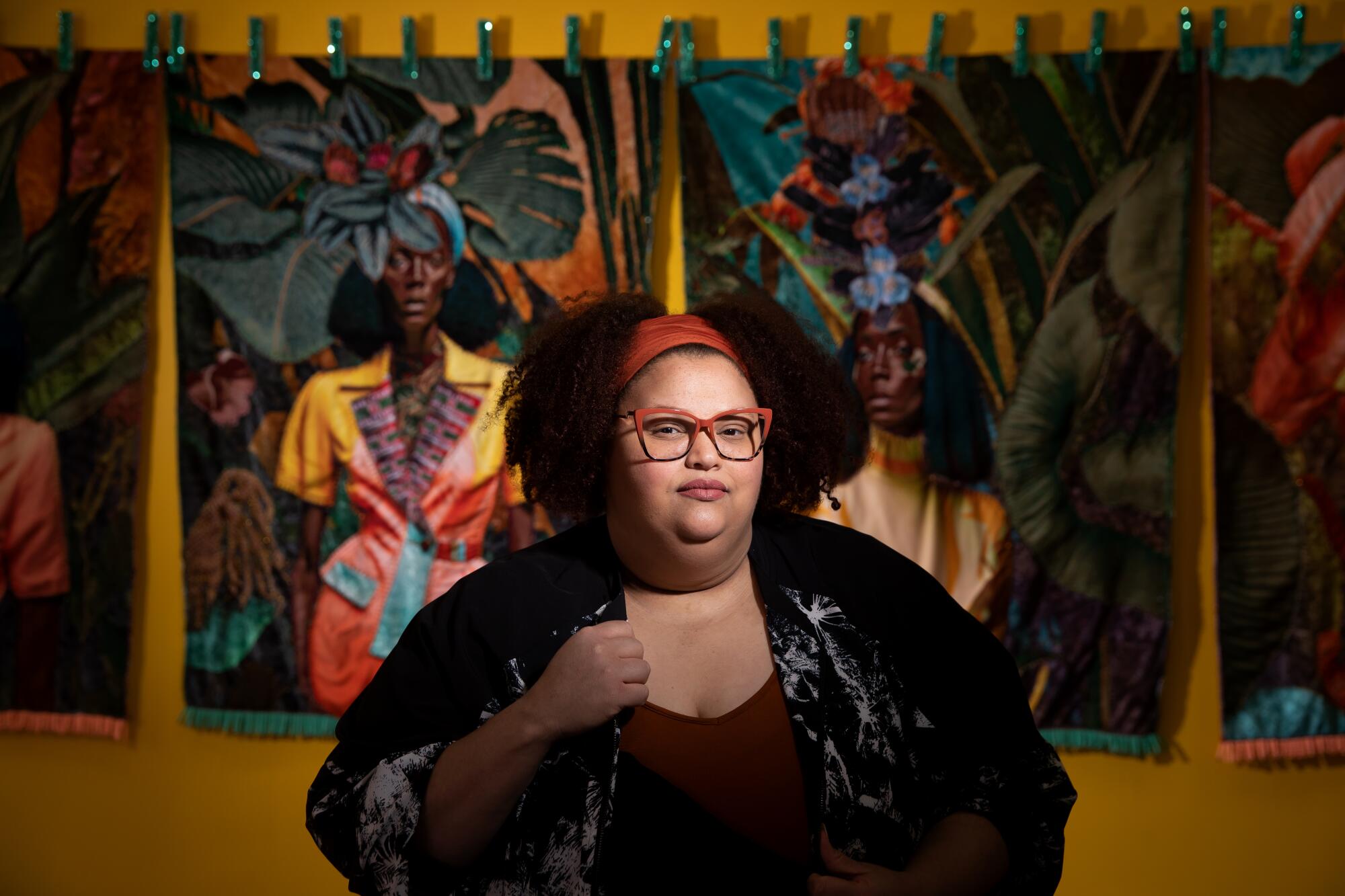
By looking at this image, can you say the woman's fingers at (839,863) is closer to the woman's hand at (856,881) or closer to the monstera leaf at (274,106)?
the woman's hand at (856,881)

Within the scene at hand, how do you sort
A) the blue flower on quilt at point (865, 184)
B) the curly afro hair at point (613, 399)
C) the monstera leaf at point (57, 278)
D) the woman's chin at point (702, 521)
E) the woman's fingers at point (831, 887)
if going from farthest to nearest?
1. the monstera leaf at point (57, 278)
2. the blue flower on quilt at point (865, 184)
3. the curly afro hair at point (613, 399)
4. the woman's chin at point (702, 521)
5. the woman's fingers at point (831, 887)

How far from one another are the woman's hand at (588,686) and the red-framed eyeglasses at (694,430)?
232 mm

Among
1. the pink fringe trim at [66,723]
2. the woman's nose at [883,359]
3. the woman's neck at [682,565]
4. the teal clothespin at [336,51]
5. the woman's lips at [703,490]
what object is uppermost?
the teal clothespin at [336,51]

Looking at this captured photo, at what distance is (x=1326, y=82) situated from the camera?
8.64 feet

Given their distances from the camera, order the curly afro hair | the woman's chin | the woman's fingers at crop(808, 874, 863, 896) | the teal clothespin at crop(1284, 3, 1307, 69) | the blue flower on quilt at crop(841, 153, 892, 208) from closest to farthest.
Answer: the woman's fingers at crop(808, 874, 863, 896)
the woman's chin
the curly afro hair
the teal clothespin at crop(1284, 3, 1307, 69)
the blue flower on quilt at crop(841, 153, 892, 208)

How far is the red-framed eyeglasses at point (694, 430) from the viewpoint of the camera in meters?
1.38

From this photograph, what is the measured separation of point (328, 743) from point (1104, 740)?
1827 millimetres

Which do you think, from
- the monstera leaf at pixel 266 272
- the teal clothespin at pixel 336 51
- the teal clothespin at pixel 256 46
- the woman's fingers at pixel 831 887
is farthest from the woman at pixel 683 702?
the teal clothespin at pixel 256 46

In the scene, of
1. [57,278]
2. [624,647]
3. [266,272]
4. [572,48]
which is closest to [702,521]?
[624,647]

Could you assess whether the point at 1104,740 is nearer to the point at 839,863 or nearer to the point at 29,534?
the point at 839,863

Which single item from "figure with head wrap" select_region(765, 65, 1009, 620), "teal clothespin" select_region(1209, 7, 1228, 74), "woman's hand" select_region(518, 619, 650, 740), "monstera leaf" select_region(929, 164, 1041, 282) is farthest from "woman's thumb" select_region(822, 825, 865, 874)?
"teal clothespin" select_region(1209, 7, 1228, 74)

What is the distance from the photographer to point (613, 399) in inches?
57.1

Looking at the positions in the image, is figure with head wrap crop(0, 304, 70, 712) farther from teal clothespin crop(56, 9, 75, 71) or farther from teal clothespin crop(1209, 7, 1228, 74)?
teal clothespin crop(1209, 7, 1228, 74)

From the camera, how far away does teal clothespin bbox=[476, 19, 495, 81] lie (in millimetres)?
2703
